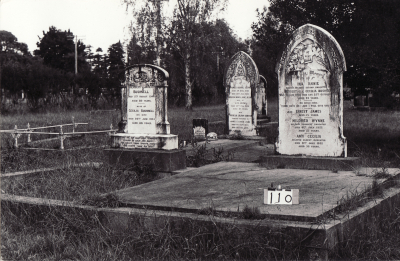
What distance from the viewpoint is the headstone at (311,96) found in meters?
7.49

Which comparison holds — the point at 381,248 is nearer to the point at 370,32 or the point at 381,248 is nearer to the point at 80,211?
the point at 80,211

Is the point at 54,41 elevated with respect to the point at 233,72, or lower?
elevated

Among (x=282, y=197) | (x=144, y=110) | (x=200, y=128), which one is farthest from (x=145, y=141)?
(x=200, y=128)

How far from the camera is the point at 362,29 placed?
12.4 metres

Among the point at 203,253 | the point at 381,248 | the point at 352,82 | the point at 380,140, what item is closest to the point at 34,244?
the point at 203,253

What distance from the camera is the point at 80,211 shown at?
529 centimetres

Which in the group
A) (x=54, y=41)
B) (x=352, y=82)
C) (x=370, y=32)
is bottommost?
(x=352, y=82)

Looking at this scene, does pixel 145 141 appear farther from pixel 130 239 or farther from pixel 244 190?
pixel 130 239

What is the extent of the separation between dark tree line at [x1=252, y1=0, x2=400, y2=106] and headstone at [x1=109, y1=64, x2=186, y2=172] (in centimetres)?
316

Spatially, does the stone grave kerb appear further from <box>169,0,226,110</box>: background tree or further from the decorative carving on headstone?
<box>169,0,226,110</box>: background tree

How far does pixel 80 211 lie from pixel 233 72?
832 centimetres

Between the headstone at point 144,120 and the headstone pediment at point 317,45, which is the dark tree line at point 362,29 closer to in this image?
the headstone pediment at point 317,45

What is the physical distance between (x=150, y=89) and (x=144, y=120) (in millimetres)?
516

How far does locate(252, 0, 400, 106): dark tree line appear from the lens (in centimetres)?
1155
